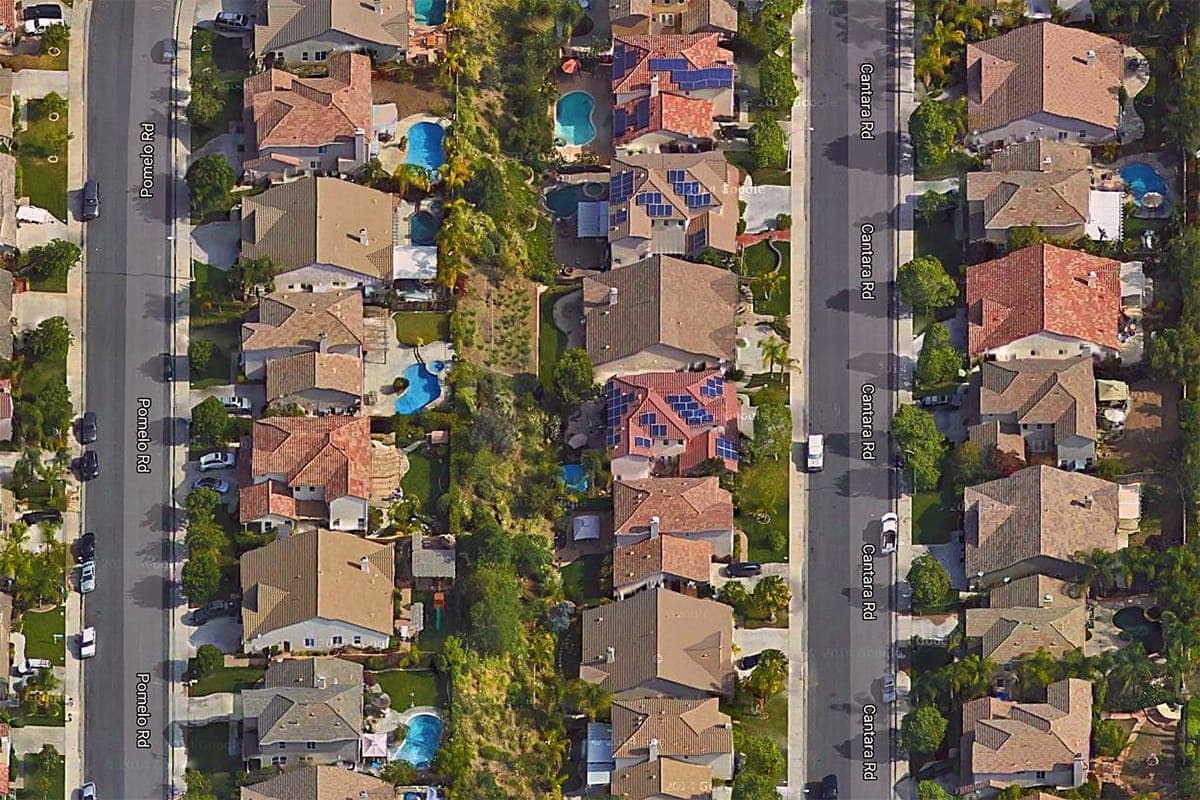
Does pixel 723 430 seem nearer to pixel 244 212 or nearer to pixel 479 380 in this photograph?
pixel 479 380

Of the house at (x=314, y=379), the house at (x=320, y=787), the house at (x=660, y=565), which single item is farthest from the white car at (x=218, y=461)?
the house at (x=660, y=565)

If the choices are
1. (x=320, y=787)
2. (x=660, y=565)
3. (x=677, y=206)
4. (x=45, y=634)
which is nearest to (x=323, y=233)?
(x=677, y=206)

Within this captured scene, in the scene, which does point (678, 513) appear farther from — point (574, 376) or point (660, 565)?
point (574, 376)

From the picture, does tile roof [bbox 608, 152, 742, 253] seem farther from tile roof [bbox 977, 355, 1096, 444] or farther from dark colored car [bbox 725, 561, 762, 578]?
dark colored car [bbox 725, 561, 762, 578]

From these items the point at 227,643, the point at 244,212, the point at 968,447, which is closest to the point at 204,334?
the point at 244,212

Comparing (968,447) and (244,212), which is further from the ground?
(244,212)
